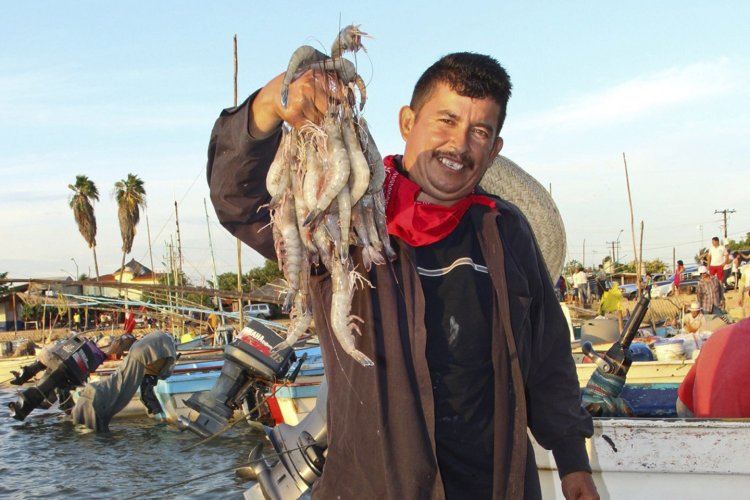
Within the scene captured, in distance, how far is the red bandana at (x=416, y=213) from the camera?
7.14 feet

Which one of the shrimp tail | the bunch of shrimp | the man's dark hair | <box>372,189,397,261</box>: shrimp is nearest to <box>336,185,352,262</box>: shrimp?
the bunch of shrimp

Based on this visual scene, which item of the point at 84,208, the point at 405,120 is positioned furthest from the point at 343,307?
the point at 84,208

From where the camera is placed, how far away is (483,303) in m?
2.21

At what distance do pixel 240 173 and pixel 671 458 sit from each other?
3328mm

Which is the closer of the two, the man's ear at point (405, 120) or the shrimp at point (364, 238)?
the shrimp at point (364, 238)

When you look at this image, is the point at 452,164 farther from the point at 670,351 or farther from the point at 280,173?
the point at 670,351

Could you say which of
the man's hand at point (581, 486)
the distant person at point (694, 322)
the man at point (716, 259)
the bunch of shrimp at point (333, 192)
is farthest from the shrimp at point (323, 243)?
the man at point (716, 259)

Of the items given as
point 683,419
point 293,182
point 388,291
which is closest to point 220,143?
point 293,182

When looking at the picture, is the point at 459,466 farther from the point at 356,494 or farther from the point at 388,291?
the point at 388,291

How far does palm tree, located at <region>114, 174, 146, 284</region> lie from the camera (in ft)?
158

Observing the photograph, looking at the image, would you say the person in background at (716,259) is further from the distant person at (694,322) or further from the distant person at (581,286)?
the distant person at (581,286)

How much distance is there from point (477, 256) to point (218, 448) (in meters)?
9.97

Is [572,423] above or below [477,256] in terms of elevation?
below

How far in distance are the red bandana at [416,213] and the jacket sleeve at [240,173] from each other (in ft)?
1.25
